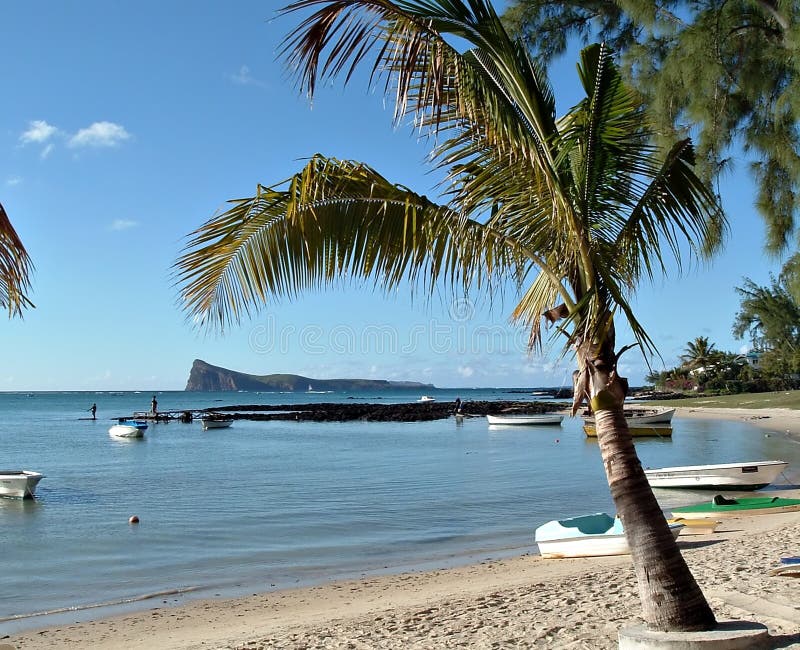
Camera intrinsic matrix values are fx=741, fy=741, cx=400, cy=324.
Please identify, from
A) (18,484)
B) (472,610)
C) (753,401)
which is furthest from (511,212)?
(753,401)

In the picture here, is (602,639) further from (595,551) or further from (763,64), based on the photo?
(595,551)

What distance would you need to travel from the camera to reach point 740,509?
16219 mm

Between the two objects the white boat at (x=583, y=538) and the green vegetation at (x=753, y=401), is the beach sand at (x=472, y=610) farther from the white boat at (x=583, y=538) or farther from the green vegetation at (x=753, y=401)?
the green vegetation at (x=753, y=401)

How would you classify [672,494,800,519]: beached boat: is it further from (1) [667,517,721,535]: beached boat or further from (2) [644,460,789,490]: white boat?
(2) [644,460,789,490]: white boat

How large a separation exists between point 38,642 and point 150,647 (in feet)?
5.35

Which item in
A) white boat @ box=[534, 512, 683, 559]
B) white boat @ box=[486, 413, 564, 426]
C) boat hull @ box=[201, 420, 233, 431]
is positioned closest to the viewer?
white boat @ box=[534, 512, 683, 559]

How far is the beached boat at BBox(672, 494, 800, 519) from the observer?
1596 cm

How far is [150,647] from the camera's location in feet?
28.2

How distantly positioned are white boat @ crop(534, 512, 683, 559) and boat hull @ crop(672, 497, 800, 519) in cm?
375

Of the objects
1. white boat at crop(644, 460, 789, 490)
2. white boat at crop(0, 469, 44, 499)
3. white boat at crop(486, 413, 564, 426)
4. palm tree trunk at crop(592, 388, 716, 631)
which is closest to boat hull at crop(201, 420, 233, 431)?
white boat at crop(486, 413, 564, 426)

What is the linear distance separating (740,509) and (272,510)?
38.4ft

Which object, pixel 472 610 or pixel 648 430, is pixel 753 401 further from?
pixel 472 610

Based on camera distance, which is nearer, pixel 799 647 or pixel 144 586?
pixel 799 647

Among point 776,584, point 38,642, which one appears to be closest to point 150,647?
point 38,642
